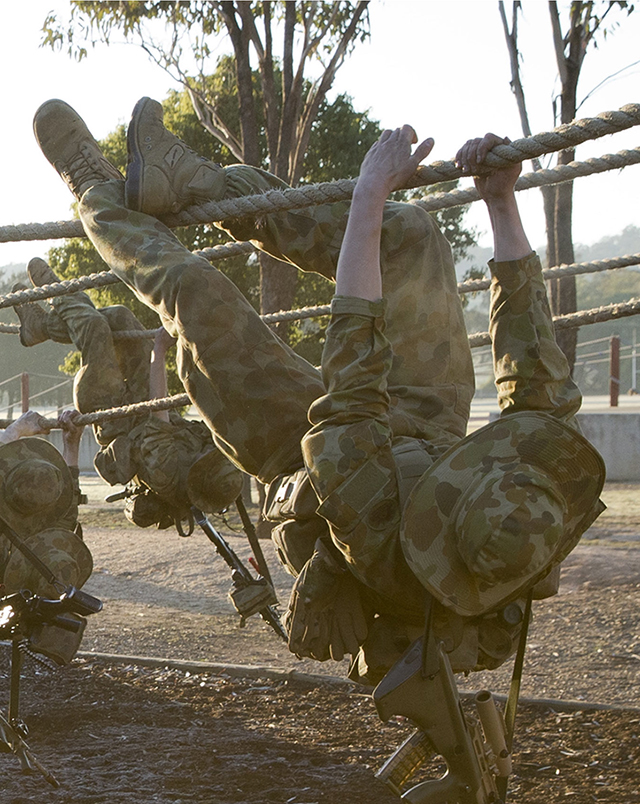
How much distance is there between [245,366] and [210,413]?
0.15 m

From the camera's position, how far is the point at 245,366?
2.69 meters

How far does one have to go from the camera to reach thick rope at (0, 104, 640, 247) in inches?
89.2

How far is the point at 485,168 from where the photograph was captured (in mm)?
2285

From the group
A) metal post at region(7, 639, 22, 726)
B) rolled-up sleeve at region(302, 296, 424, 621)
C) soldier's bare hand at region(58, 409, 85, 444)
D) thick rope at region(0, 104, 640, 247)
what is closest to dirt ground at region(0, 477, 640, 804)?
metal post at region(7, 639, 22, 726)

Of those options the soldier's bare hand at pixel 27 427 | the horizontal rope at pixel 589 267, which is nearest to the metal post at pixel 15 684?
the soldier's bare hand at pixel 27 427

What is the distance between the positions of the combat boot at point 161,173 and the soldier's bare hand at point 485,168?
2.80 ft

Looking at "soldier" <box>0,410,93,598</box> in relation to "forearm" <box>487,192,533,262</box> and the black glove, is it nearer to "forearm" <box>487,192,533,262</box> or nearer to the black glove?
the black glove

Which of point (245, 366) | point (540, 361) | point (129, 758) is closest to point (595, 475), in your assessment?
point (540, 361)

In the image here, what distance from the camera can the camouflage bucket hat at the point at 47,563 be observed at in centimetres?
421

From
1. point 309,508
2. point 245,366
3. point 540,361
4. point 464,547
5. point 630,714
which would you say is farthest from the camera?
point 630,714

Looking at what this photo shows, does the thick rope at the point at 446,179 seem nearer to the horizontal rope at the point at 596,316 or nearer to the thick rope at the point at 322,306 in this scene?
the thick rope at the point at 322,306

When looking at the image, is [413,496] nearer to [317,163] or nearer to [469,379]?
[469,379]

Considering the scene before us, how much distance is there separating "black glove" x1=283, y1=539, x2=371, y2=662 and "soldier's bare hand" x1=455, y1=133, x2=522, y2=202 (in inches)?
34.3

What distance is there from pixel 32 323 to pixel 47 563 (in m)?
2.05
